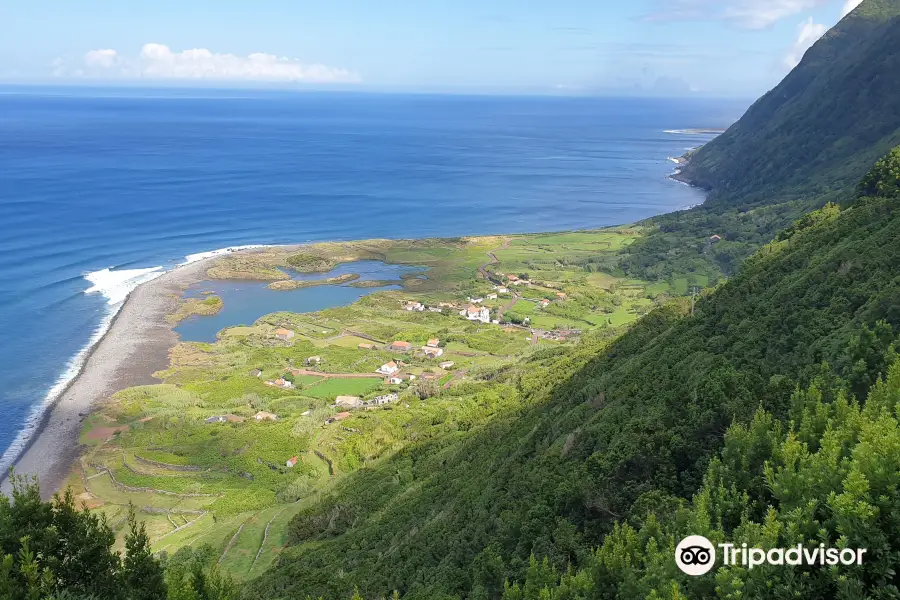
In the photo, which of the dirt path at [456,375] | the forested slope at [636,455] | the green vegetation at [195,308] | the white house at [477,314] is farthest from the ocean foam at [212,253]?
the forested slope at [636,455]

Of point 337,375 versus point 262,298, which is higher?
point 262,298

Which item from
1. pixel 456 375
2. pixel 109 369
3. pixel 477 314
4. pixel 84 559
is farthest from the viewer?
pixel 477 314

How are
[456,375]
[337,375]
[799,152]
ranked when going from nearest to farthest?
[456,375]
[337,375]
[799,152]

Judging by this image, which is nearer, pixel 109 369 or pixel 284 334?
pixel 109 369

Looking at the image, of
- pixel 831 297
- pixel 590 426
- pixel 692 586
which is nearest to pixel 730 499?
pixel 692 586

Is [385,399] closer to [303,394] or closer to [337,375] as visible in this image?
[303,394]

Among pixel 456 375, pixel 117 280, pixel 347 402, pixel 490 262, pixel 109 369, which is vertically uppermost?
pixel 490 262

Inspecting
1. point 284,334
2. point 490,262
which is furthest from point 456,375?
point 490,262

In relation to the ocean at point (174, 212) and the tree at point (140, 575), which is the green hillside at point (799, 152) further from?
the tree at point (140, 575)
